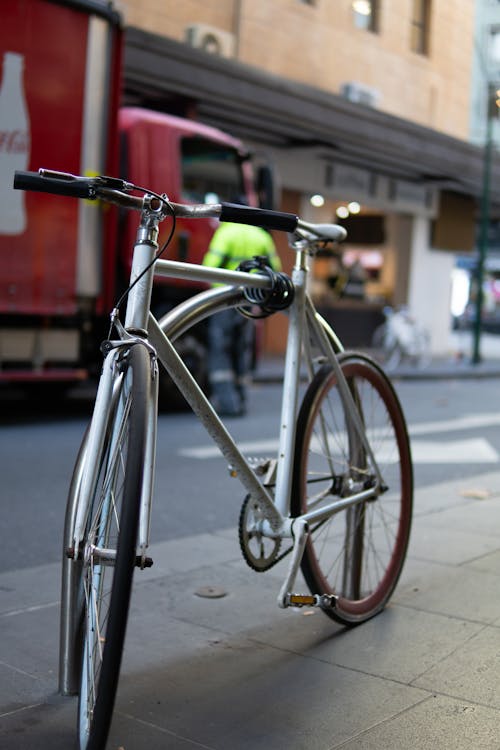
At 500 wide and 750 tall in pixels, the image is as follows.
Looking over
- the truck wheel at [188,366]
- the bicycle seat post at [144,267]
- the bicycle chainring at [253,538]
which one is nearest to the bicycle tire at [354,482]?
the bicycle chainring at [253,538]

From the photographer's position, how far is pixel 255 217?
3.03 meters

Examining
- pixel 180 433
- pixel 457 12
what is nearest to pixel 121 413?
pixel 180 433

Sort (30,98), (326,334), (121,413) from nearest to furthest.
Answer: (121,413), (326,334), (30,98)

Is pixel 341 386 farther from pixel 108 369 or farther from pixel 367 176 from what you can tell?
pixel 367 176

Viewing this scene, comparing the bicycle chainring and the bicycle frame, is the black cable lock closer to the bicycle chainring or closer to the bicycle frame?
the bicycle frame

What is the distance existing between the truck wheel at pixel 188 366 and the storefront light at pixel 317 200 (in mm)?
11229

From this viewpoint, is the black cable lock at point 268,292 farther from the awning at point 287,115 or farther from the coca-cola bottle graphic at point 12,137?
the awning at point 287,115

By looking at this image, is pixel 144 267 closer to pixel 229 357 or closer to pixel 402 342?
pixel 229 357

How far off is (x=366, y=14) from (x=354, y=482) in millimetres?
21475

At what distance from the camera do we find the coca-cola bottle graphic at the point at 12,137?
895cm

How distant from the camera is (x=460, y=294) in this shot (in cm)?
5806

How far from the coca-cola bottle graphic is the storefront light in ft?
43.6

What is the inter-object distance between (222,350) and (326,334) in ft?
22.6

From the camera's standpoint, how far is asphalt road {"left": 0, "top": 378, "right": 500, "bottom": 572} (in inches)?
220
